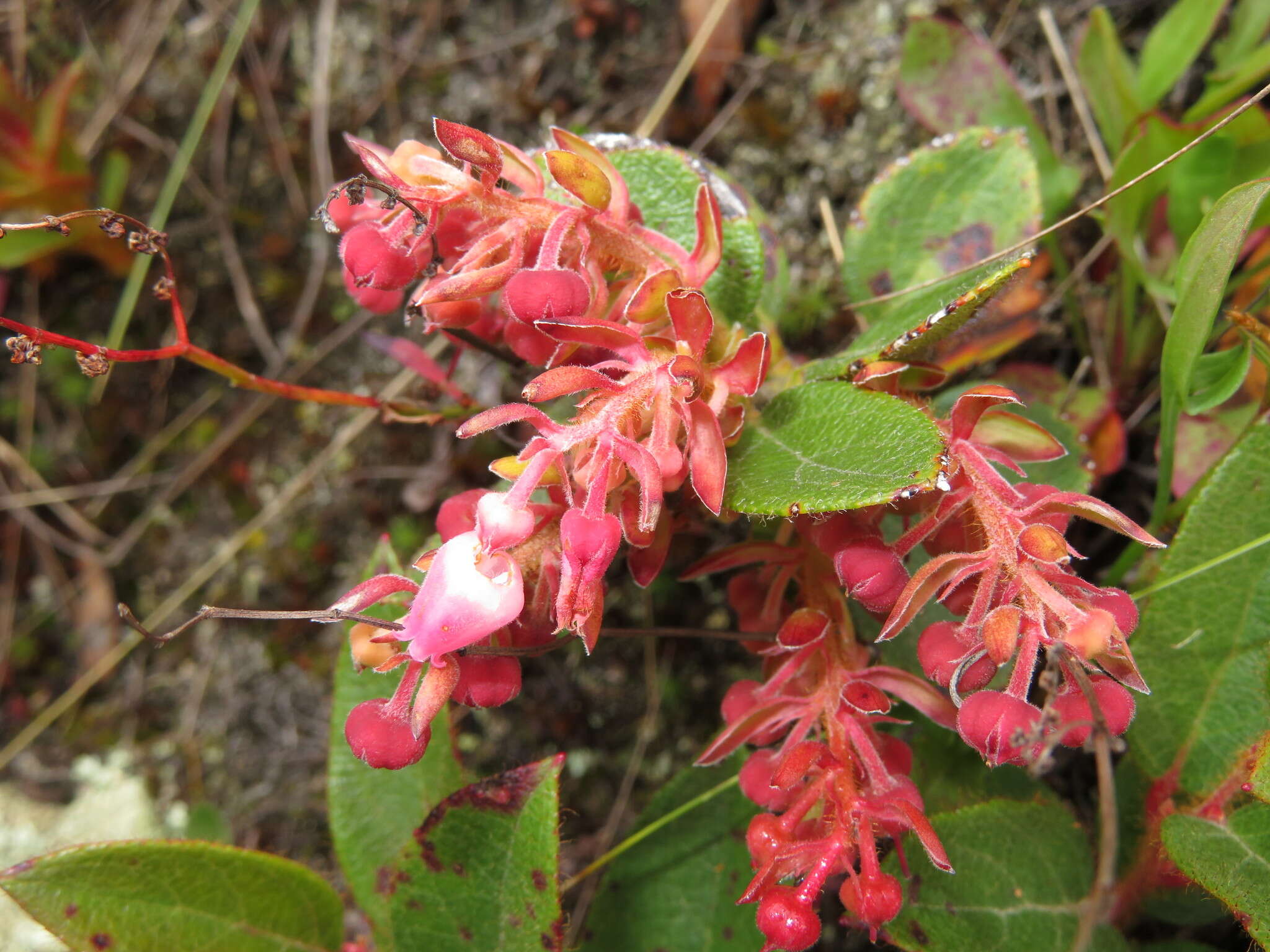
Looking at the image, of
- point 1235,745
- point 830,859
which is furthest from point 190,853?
point 1235,745

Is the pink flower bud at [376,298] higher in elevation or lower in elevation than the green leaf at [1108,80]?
lower

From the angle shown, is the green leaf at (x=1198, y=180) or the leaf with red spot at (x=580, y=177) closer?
the leaf with red spot at (x=580, y=177)

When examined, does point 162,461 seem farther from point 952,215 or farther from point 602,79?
point 952,215

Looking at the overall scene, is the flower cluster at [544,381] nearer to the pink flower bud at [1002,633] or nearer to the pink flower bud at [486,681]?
the pink flower bud at [486,681]

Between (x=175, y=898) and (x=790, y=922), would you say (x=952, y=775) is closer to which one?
(x=790, y=922)

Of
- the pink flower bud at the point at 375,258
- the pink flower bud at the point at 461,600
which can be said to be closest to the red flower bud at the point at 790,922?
the pink flower bud at the point at 461,600

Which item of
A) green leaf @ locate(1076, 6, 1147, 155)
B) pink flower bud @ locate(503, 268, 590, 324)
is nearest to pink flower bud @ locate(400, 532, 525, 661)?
pink flower bud @ locate(503, 268, 590, 324)

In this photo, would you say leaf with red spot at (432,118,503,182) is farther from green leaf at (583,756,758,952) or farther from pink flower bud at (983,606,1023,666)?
→ green leaf at (583,756,758,952)
